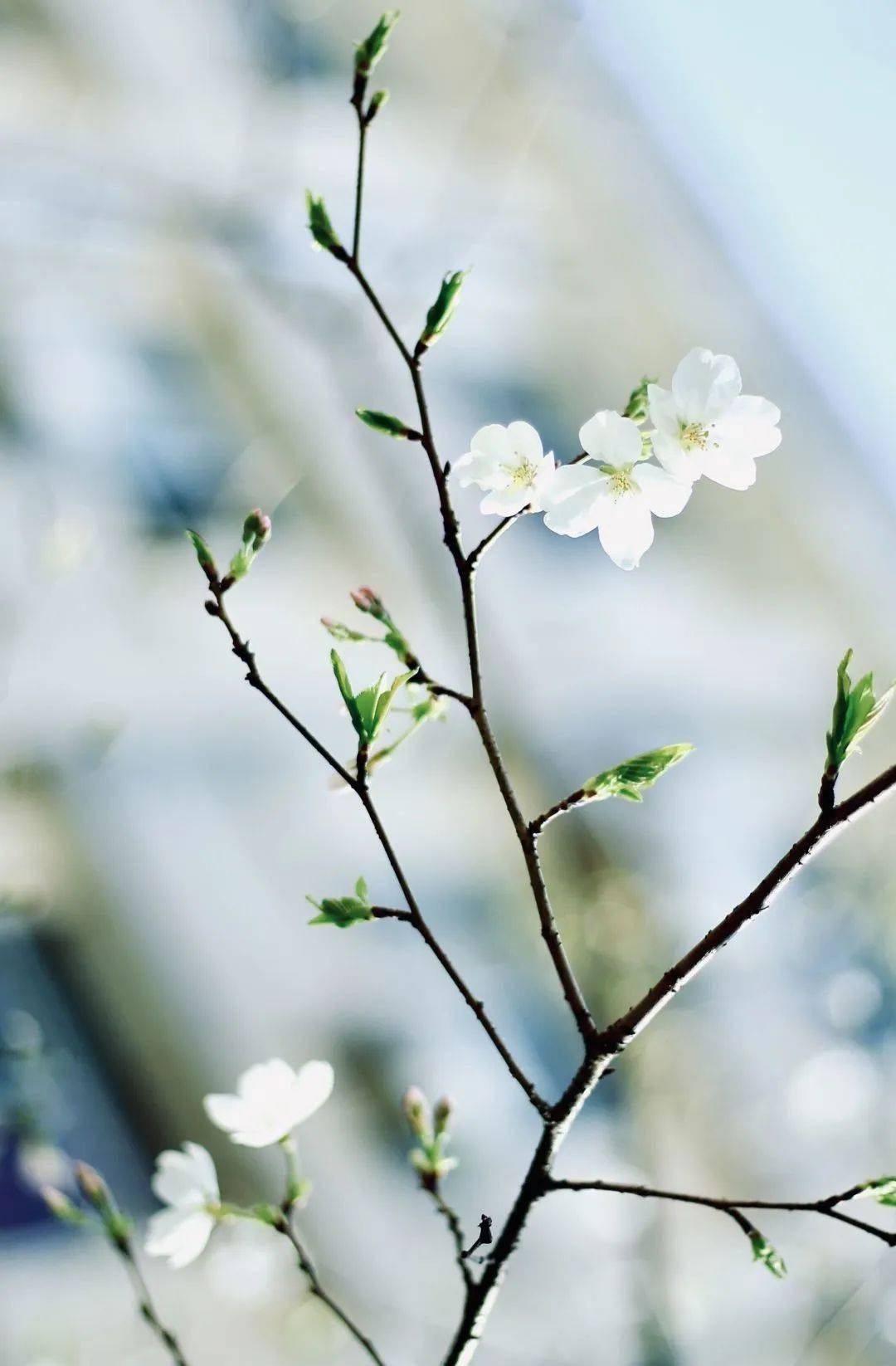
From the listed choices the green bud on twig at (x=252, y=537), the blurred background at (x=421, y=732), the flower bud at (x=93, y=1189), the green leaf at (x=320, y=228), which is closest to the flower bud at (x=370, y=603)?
the green bud on twig at (x=252, y=537)

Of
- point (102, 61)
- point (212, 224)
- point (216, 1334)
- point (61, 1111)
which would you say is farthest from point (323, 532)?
point (216, 1334)

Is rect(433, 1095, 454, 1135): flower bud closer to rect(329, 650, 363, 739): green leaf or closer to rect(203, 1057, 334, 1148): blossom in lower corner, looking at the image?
rect(203, 1057, 334, 1148): blossom in lower corner

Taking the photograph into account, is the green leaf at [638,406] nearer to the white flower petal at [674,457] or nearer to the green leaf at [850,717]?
the white flower petal at [674,457]

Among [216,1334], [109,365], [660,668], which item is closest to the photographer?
[216,1334]

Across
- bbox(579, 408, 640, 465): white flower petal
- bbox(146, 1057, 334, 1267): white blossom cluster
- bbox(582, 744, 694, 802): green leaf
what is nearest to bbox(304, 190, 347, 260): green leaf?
bbox(579, 408, 640, 465): white flower petal

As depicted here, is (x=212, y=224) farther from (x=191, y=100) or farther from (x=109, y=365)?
(x=109, y=365)

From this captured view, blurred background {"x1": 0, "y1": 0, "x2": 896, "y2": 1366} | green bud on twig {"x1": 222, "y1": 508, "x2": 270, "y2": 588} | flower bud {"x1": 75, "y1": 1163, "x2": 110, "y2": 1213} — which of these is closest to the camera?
green bud on twig {"x1": 222, "y1": 508, "x2": 270, "y2": 588}
